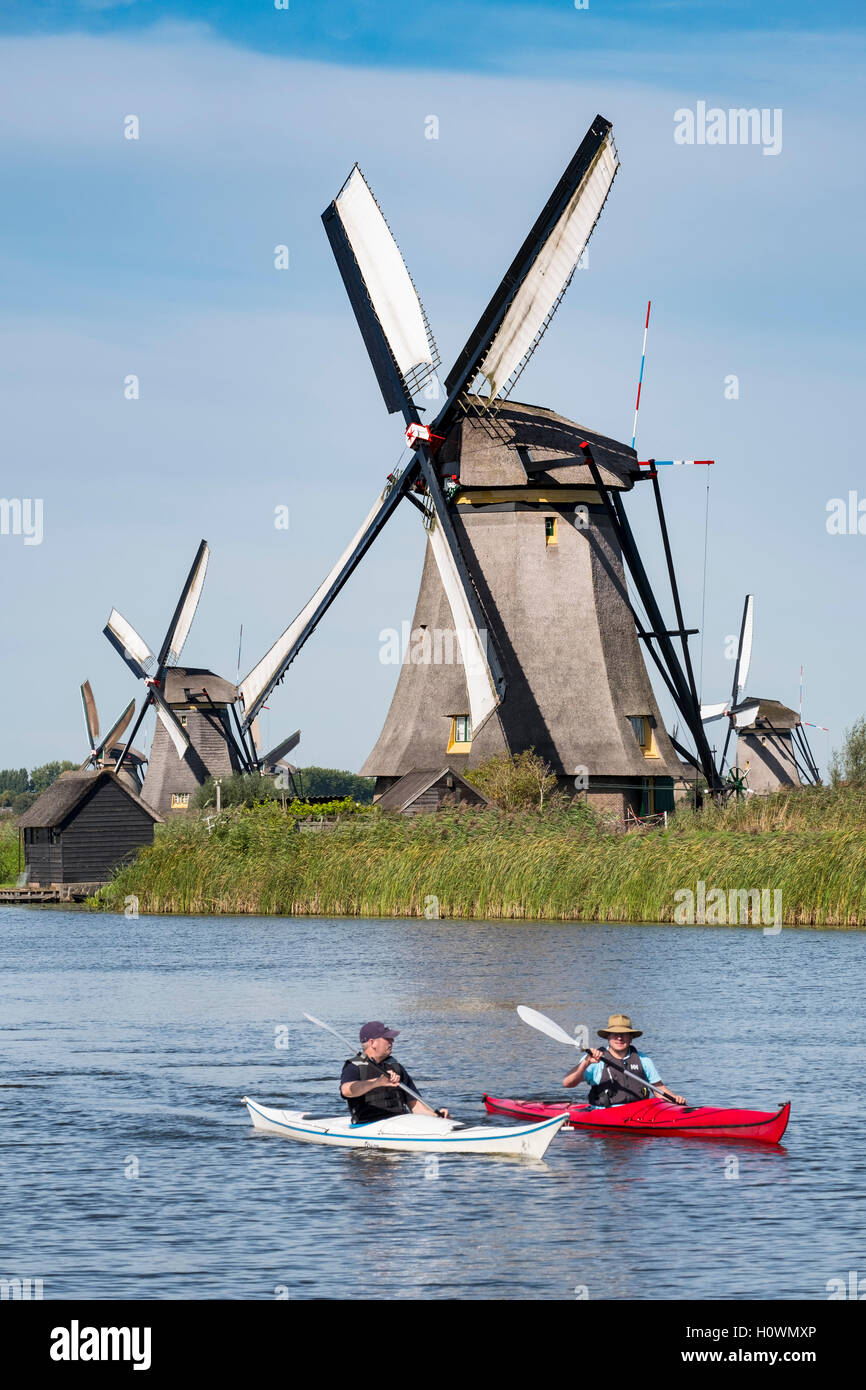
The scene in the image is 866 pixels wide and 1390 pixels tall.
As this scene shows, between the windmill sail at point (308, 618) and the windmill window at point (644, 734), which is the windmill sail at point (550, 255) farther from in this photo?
the windmill window at point (644, 734)

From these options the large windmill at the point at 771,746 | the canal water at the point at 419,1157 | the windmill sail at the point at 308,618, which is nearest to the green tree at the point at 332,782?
the large windmill at the point at 771,746

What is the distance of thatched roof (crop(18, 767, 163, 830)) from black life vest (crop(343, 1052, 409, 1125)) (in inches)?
1587

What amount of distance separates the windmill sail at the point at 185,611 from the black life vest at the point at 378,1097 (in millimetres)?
58819

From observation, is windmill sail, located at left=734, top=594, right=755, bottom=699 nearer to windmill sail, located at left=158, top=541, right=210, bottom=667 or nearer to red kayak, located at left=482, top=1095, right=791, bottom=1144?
windmill sail, located at left=158, top=541, right=210, bottom=667

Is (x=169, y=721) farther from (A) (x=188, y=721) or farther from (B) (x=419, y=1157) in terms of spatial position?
(B) (x=419, y=1157)

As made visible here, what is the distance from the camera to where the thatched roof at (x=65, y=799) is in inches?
2190

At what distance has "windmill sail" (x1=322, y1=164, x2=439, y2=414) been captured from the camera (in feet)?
147

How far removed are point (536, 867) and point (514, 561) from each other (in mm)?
12699

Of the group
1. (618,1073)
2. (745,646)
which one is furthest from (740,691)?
(618,1073)
